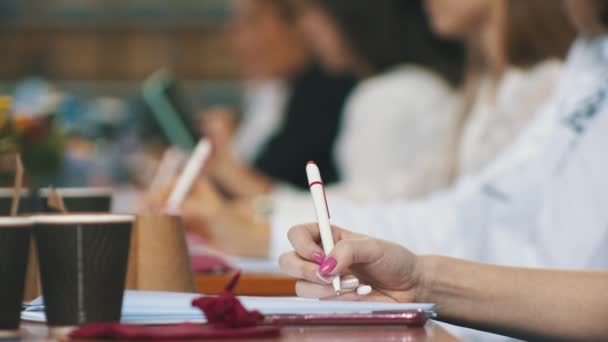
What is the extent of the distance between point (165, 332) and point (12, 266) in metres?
0.11

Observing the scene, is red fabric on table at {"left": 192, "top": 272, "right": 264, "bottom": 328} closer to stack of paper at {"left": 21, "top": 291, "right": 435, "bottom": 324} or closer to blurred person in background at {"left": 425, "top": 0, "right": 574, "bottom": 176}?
stack of paper at {"left": 21, "top": 291, "right": 435, "bottom": 324}

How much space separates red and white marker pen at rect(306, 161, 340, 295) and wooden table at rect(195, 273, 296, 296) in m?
0.24

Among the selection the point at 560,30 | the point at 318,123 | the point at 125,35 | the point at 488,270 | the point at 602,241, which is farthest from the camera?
the point at 125,35

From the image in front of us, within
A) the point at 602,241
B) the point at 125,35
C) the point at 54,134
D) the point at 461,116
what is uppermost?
the point at 125,35

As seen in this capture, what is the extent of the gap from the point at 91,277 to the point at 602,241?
2.66ft

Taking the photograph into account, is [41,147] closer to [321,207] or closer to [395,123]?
[395,123]

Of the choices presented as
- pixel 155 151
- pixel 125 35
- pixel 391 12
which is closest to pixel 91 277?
pixel 391 12

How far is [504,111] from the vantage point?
1972 mm

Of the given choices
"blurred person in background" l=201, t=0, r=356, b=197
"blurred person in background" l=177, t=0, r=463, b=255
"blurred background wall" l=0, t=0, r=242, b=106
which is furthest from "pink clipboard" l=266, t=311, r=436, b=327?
"blurred background wall" l=0, t=0, r=242, b=106

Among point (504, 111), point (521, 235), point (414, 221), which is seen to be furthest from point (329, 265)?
point (504, 111)

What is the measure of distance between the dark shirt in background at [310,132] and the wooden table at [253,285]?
2172 millimetres

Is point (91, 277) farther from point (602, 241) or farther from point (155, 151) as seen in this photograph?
point (155, 151)

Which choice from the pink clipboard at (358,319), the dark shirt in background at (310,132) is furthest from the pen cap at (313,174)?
the dark shirt in background at (310,132)

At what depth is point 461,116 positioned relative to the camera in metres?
2.30
